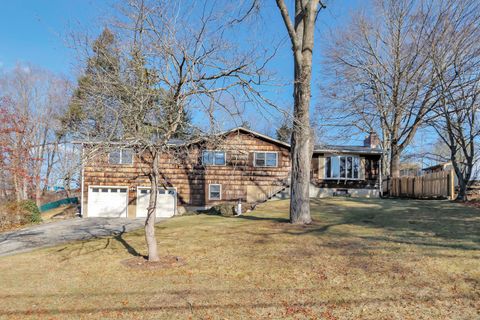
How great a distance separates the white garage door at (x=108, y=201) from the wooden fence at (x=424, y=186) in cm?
1713

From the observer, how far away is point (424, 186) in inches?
802

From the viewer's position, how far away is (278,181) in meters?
22.3

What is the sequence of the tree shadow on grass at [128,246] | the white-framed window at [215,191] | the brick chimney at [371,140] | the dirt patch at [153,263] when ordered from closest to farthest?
1. the dirt patch at [153,263]
2. the tree shadow on grass at [128,246]
3. the white-framed window at [215,191]
4. the brick chimney at [371,140]

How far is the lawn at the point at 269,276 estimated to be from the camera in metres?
5.46

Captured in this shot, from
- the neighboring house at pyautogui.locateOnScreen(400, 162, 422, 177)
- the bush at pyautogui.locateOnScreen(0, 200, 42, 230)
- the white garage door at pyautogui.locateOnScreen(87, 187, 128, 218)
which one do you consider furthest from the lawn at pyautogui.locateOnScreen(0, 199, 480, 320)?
the neighboring house at pyautogui.locateOnScreen(400, 162, 422, 177)

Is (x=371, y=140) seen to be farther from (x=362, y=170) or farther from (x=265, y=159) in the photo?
(x=265, y=159)

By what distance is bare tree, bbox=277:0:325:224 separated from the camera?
38.9 ft

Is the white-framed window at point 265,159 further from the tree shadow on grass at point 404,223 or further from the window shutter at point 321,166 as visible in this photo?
the tree shadow on grass at point 404,223

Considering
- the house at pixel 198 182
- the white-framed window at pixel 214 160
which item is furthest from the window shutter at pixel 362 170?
the white-framed window at pixel 214 160

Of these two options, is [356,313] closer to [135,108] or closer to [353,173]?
[135,108]

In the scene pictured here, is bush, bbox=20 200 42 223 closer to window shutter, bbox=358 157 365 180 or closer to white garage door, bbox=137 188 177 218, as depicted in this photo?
white garage door, bbox=137 188 177 218

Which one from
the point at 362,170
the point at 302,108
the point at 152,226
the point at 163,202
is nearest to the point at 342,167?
the point at 362,170

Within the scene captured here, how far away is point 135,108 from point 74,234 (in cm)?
869

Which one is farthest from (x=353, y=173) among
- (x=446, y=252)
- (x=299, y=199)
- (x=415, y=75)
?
(x=446, y=252)
